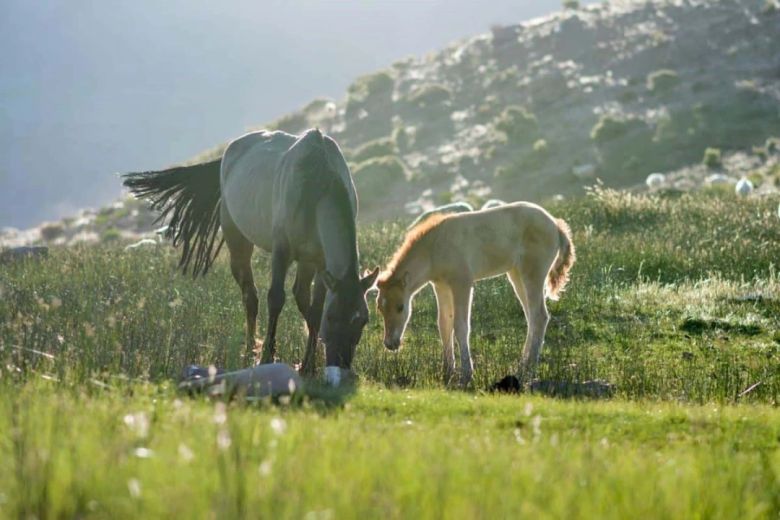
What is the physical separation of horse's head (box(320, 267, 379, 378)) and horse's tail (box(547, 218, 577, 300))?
4115mm

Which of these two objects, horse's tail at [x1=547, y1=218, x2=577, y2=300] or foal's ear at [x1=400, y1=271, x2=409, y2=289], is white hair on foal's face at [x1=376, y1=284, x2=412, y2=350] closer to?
foal's ear at [x1=400, y1=271, x2=409, y2=289]

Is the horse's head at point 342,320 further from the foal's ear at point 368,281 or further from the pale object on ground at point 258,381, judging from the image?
the pale object on ground at point 258,381

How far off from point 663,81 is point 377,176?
19.8m

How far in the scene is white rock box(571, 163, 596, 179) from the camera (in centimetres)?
6284

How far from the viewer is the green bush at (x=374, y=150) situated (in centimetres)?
7612

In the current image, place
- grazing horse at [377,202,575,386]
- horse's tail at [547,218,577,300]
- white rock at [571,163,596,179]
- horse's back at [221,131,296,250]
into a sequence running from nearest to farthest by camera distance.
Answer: grazing horse at [377,202,575,386] → horse's back at [221,131,296,250] → horse's tail at [547,218,577,300] → white rock at [571,163,596,179]

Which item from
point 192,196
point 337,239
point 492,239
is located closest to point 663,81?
point 192,196

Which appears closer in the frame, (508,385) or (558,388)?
(508,385)

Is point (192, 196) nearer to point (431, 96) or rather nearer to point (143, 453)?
point (143, 453)

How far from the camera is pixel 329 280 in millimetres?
12328

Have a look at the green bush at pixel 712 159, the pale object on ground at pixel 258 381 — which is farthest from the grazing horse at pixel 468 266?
the green bush at pixel 712 159

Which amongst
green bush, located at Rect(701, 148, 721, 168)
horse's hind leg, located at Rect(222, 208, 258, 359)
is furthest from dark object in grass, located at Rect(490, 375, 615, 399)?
green bush, located at Rect(701, 148, 721, 168)

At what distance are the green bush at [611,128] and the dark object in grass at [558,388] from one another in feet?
186

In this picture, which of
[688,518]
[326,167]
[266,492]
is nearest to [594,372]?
[326,167]
